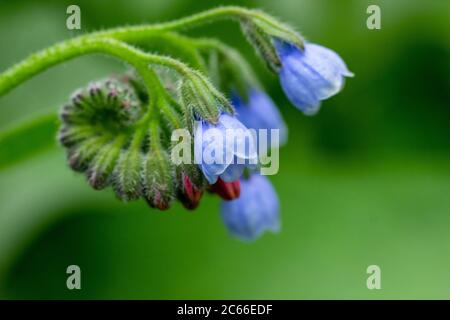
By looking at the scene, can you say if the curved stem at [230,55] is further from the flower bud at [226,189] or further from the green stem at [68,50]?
the flower bud at [226,189]

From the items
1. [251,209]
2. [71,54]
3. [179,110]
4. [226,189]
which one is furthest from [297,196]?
[71,54]

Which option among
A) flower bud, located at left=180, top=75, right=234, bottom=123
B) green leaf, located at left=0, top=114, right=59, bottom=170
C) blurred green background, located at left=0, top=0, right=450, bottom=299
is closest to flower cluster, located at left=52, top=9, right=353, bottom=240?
flower bud, located at left=180, top=75, right=234, bottom=123

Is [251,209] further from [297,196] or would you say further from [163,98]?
[297,196]

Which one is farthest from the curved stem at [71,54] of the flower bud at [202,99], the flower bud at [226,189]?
the flower bud at [226,189]
